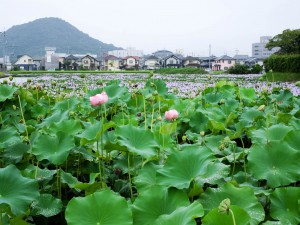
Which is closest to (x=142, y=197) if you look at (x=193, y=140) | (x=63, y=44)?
(x=193, y=140)

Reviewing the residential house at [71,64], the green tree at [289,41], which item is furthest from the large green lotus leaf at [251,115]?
the residential house at [71,64]

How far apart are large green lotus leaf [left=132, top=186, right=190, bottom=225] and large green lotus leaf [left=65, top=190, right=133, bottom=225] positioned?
52mm

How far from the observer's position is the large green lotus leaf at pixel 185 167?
93 cm

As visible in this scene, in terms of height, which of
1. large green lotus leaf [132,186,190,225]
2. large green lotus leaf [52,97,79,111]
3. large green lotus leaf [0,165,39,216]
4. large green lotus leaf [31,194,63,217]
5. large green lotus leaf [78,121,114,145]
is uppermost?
large green lotus leaf [52,97,79,111]

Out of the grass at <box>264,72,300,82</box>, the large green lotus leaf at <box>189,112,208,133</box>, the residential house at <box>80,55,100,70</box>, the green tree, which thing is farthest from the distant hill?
the large green lotus leaf at <box>189,112,208,133</box>

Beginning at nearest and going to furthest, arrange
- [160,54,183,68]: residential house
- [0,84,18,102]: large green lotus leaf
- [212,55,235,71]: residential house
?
[0,84,18,102]: large green lotus leaf, [212,55,235,71]: residential house, [160,54,183,68]: residential house

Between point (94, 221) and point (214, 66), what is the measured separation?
6358 cm

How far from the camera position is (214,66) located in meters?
63.0

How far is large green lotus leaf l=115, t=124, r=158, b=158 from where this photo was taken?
1103mm

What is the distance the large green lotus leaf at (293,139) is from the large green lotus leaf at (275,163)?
0.10 m

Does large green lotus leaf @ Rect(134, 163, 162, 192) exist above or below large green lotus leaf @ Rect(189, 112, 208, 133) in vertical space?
below

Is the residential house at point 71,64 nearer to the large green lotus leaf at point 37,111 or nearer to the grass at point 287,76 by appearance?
the grass at point 287,76

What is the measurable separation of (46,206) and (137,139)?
1.05 ft

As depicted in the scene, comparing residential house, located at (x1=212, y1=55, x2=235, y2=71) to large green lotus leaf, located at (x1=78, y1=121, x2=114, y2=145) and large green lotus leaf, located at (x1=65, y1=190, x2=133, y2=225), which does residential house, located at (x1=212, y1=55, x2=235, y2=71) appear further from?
large green lotus leaf, located at (x1=65, y1=190, x2=133, y2=225)
